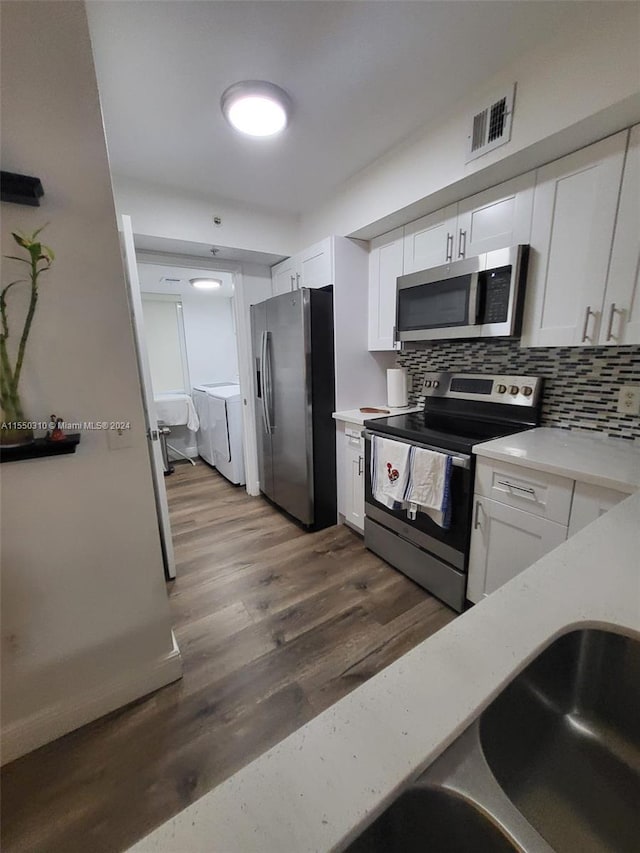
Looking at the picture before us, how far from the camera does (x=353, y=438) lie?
2512 millimetres

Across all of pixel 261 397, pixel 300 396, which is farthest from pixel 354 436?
pixel 261 397

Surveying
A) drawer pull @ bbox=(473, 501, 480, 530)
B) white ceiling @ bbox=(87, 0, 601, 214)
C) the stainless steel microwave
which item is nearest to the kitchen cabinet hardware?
the stainless steel microwave

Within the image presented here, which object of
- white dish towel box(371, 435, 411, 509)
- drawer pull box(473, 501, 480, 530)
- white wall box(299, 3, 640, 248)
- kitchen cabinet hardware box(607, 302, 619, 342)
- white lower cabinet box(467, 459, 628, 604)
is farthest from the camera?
white dish towel box(371, 435, 411, 509)

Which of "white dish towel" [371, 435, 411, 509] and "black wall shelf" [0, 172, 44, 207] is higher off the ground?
A: "black wall shelf" [0, 172, 44, 207]

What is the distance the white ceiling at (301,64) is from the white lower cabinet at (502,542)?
1897 mm

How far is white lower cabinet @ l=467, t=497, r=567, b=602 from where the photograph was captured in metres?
1.48

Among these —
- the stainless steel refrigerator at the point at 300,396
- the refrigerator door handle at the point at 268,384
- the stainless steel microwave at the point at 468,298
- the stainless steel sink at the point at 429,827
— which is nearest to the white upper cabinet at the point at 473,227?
the stainless steel microwave at the point at 468,298

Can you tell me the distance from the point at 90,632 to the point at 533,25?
2.84 meters

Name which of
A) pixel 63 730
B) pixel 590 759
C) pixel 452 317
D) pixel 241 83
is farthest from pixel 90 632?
pixel 241 83

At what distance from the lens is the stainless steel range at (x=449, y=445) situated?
68.9 inches

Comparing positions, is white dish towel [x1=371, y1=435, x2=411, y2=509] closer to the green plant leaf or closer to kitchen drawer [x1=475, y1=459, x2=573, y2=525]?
Answer: kitchen drawer [x1=475, y1=459, x2=573, y2=525]

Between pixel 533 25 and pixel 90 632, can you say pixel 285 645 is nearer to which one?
pixel 90 632

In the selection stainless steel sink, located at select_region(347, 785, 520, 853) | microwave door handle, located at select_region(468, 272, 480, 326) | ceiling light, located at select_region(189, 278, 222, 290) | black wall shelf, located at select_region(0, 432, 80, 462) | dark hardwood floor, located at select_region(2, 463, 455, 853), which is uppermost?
ceiling light, located at select_region(189, 278, 222, 290)

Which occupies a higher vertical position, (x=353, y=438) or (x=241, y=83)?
(x=241, y=83)
